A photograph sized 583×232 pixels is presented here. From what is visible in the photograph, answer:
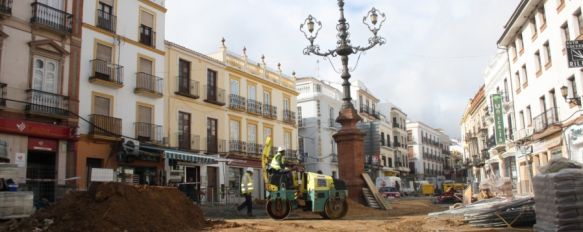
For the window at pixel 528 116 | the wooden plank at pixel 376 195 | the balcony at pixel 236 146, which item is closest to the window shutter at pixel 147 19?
the balcony at pixel 236 146

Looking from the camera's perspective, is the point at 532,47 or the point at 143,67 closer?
the point at 143,67

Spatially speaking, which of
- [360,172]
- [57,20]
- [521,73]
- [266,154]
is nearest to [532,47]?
[521,73]

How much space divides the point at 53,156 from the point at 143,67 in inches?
280

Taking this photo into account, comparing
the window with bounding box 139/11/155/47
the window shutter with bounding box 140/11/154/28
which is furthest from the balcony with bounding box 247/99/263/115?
the window shutter with bounding box 140/11/154/28

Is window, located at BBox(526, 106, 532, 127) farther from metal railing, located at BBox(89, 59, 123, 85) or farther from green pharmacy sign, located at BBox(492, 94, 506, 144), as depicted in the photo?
metal railing, located at BBox(89, 59, 123, 85)

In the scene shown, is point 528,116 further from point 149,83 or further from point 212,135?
point 149,83

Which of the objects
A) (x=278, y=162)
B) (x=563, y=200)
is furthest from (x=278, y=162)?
(x=563, y=200)

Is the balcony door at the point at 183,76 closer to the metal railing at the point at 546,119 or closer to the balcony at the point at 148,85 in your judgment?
the balcony at the point at 148,85

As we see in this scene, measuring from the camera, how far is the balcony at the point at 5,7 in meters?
19.7

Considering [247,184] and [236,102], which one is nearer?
[247,184]

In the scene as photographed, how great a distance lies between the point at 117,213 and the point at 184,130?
59.6ft

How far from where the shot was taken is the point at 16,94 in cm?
2011

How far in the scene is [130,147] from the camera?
24.0m

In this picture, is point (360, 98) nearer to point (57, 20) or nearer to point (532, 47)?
point (532, 47)
